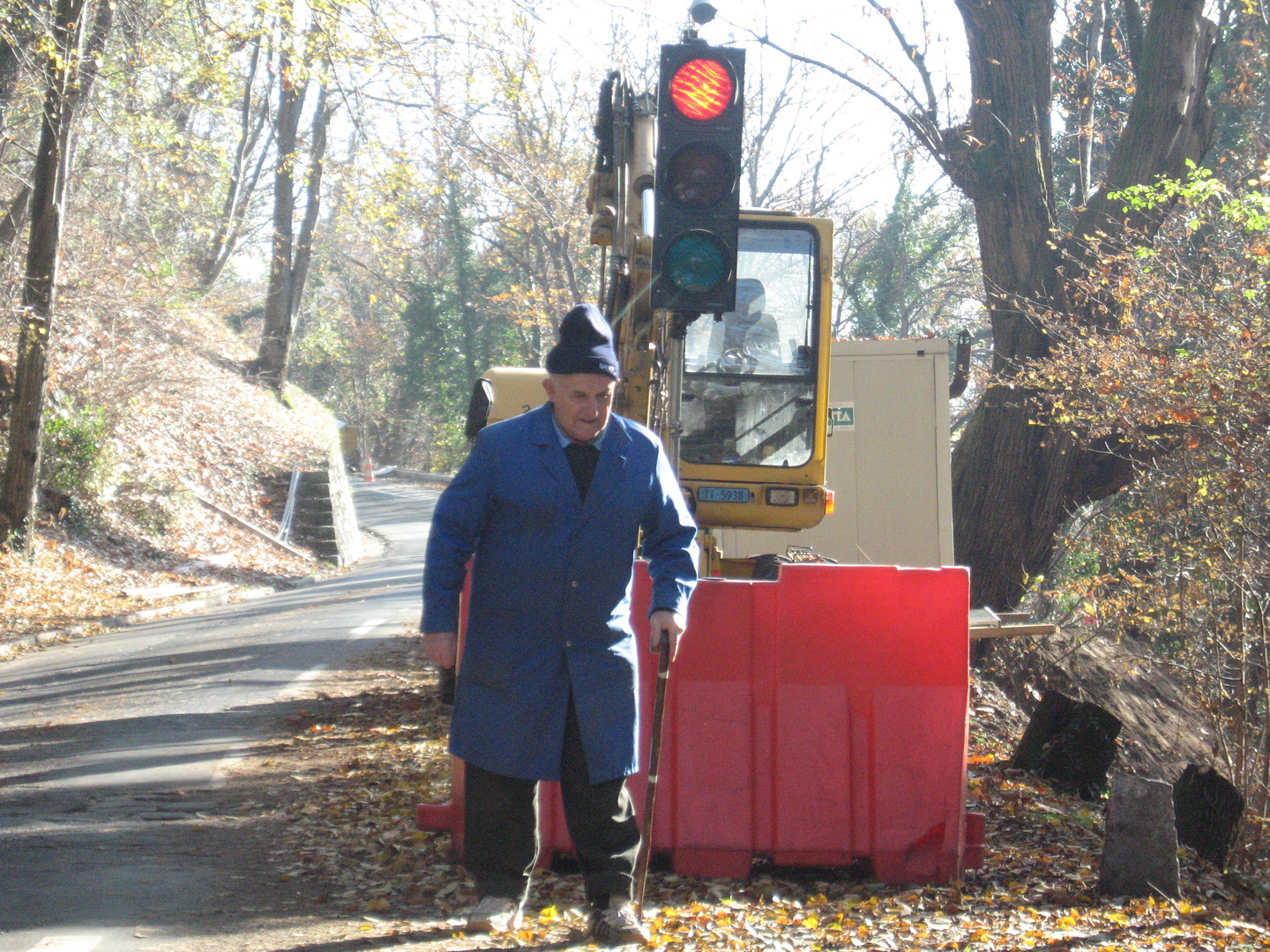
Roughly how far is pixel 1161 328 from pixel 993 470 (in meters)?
3.68

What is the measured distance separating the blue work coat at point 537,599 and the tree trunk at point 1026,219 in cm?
919

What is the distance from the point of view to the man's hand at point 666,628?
436 cm

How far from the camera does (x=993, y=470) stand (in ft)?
43.2

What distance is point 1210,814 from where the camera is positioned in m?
7.38

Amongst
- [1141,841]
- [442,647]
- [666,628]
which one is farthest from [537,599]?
[1141,841]

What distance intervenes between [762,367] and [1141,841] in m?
4.13

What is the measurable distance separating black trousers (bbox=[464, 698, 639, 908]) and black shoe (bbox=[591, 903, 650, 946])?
0.05m

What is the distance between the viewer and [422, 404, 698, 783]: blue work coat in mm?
4258

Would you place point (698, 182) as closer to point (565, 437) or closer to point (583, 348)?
point (583, 348)

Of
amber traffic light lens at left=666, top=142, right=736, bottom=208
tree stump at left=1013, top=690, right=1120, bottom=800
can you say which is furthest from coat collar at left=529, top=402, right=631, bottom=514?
tree stump at left=1013, top=690, right=1120, bottom=800

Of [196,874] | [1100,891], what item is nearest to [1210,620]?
[1100,891]

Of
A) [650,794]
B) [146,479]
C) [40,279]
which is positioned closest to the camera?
[650,794]

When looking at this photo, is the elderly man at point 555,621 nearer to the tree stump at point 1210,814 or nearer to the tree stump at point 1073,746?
the tree stump at point 1210,814

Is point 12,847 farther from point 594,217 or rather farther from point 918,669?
point 594,217
